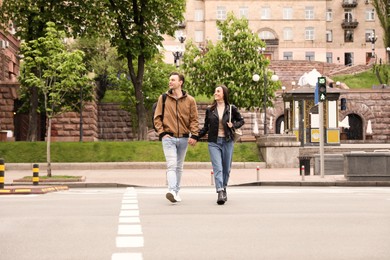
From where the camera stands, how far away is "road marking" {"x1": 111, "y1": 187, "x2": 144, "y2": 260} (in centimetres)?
724

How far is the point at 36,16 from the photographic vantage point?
3756 cm

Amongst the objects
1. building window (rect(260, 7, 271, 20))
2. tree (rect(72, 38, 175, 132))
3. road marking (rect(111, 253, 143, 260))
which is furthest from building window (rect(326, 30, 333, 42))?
road marking (rect(111, 253, 143, 260))

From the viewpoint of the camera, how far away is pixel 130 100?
55.8 metres

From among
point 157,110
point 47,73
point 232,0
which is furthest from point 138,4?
point 232,0

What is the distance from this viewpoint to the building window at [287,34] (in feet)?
308

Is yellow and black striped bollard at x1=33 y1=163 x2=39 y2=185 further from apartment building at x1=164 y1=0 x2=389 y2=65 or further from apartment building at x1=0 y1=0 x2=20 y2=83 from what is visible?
apartment building at x1=164 y1=0 x2=389 y2=65

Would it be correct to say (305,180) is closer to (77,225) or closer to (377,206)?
(377,206)

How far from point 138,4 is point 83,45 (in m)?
21.4

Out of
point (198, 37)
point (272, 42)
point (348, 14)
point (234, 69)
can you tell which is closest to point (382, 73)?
point (272, 42)

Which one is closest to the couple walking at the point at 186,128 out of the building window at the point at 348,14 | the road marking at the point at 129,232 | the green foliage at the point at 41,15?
the road marking at the point at 129,232

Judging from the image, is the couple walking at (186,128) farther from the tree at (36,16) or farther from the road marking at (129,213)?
the tree at (36,16)

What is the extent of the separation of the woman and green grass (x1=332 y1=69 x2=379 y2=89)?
196 ft

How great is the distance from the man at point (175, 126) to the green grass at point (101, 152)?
22494 millimetres

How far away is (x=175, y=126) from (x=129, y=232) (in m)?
4.31
